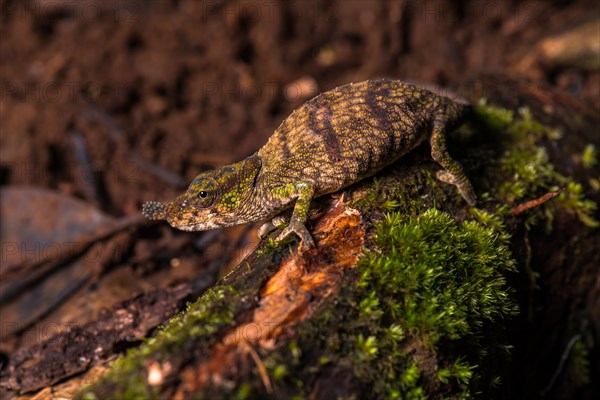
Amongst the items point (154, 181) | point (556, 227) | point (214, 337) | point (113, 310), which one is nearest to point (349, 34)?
point (154, 181)

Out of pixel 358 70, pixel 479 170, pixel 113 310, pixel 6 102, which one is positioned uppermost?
pixel 6 102

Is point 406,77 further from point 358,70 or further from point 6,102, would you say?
point 6,102

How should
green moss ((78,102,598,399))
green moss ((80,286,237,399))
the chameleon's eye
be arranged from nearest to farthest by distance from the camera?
1. green moss ((80,286,237,399))
2. green moss ((78,102,598,399))
3. the chameleon's eye

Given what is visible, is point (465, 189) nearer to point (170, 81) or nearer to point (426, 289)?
point (426, 289)

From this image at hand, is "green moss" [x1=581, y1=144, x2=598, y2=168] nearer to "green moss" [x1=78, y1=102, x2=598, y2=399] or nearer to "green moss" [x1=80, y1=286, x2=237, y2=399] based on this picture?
"green moss" [x1=78, y1=102, x2=598, y2=399]

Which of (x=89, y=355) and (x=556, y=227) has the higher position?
(x=89, y=355)

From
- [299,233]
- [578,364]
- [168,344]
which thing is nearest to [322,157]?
[299,233]

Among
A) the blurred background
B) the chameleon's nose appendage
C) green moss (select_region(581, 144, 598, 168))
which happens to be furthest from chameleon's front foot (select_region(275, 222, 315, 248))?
green moss (select_region(581, 144, 598, 168))

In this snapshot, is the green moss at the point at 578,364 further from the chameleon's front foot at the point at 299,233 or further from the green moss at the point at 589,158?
the chameleon's front foot at the point at 299,233
